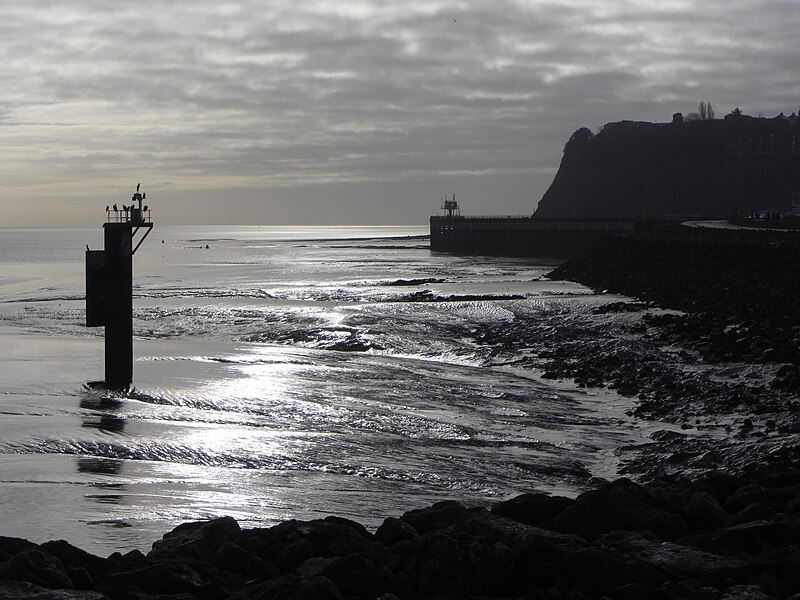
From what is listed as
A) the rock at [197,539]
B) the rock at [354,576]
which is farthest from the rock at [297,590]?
the rock at [197,539]

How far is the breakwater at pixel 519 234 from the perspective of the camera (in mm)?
94056

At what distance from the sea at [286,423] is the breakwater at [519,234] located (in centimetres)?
5699

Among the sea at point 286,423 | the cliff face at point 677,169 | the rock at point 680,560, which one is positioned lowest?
the sea at point 286,423

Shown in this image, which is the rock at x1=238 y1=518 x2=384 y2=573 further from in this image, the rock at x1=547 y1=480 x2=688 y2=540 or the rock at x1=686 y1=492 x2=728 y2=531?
the rock at x1=686 y1=492 x2=728 y2=531

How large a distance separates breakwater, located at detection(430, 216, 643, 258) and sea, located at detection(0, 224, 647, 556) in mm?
56994

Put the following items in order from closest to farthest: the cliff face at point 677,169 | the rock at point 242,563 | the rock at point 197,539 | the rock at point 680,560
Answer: the rock at point 680,560 → the rock at point 242,563 → the rock at point 197,539 → the cliff face at point 677,169

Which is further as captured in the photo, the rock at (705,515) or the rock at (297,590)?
the rock at (705,515)

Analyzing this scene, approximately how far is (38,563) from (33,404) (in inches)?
481

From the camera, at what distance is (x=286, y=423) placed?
18297 millimetres

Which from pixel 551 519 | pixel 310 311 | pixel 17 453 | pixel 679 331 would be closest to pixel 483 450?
pixel 551 519

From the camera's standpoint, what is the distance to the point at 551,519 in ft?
33.4

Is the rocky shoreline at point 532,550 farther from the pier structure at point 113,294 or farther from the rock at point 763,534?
the pier structure at point 113,294

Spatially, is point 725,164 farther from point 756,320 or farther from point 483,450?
point 483,450

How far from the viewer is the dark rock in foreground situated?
796cm
